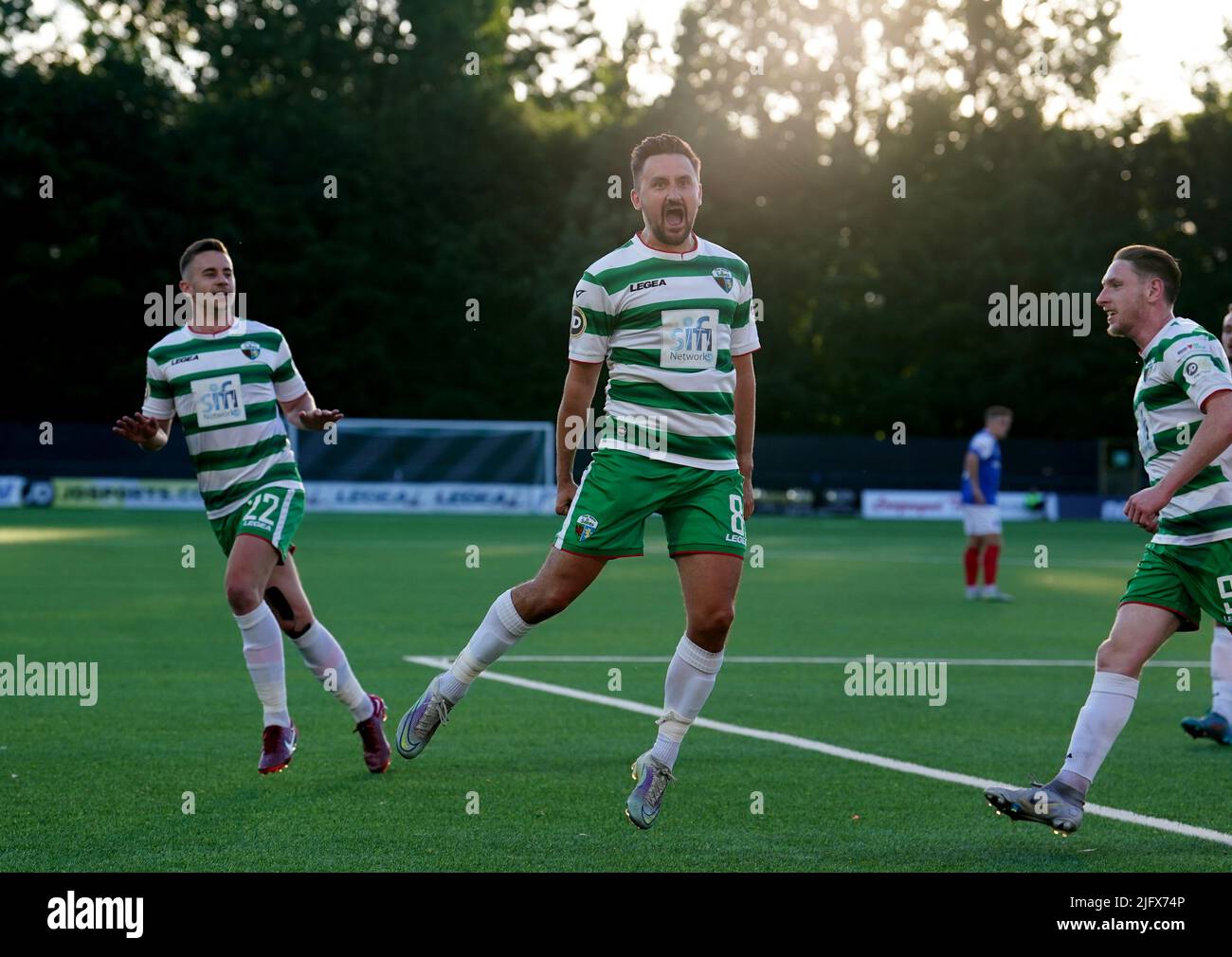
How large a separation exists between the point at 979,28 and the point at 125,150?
30328 millimetres

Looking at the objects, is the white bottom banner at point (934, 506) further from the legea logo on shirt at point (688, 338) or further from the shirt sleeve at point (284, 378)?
the legea logo on shirt at point (688, 338)

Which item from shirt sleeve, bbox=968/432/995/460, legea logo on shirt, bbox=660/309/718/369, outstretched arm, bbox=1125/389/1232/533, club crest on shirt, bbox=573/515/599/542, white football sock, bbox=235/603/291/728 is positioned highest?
legea logo on shirt, bbox=660/309/718/369

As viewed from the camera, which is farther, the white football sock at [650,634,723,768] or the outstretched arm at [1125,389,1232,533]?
the white football sock at [650,634,723,768]

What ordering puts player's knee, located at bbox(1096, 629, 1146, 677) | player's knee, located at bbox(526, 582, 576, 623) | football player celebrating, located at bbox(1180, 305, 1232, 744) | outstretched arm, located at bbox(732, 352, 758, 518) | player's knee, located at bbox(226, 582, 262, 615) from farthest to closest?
football player celebrating, located at bbox(1180, 305, 1232, 744) < player's knee, located at bbox(226, 582, 262, 615) < outstretched arm, located at bbox(732, 352, 758, 518) < player's knee, located at bbox(526, 582, 576, 623) < player's knee, located at bbox(1096, 629, 1146, 677)

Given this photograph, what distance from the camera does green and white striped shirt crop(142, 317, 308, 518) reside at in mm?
7910

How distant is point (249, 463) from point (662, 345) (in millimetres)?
2389

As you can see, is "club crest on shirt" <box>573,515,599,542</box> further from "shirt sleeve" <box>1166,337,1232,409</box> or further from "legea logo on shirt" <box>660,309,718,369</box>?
"shirt sleeve" <box>1166,337,1232,409</box>

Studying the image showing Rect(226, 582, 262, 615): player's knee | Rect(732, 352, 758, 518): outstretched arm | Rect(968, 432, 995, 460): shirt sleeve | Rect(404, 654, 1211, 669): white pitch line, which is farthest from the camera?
Rect(968, 432, 995, 460): shirt sleeve

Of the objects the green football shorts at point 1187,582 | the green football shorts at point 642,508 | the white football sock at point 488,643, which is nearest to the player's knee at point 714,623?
the green football shorts at point 642,508

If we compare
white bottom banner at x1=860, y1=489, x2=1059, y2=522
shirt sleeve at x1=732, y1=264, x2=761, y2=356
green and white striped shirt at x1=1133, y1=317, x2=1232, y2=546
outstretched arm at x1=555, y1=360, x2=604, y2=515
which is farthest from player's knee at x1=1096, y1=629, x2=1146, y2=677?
white bottom banner at x1=860, y1=489, x2=1059, y2=522

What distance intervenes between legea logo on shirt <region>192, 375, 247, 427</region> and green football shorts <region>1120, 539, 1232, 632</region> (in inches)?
163

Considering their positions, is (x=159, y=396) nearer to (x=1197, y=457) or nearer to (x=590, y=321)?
(x=590, y=321)

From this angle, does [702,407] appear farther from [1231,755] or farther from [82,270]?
→ [82,270]

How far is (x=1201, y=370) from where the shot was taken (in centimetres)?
634
